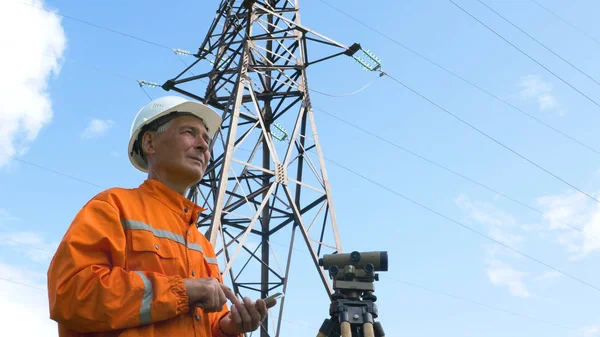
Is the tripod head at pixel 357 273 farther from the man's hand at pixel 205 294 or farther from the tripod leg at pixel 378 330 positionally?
the man's hand at pixel 205 294

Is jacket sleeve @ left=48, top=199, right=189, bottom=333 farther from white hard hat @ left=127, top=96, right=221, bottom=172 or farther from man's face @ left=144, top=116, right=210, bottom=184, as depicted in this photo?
white hard hat @ left=127, top=96, right=221, bottom=172

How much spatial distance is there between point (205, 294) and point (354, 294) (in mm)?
1746

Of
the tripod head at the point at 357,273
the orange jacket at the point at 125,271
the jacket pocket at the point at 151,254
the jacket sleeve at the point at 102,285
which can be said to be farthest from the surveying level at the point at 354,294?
the jacket sleeve at the point at 102,285

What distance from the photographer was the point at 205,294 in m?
1.98

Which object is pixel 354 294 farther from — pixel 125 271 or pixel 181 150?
pixel 125 271

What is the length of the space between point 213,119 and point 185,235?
75 cm

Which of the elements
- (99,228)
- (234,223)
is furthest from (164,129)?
(234,223)

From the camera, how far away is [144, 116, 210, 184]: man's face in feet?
7.92

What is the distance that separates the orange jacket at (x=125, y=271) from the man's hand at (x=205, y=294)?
2 centimetres

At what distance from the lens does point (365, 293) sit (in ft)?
11.9

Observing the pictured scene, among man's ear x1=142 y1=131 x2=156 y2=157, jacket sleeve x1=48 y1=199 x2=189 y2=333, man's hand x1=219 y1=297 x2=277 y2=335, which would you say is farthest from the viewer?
man's ear x1=142 y1=131 x2=156 y2=157

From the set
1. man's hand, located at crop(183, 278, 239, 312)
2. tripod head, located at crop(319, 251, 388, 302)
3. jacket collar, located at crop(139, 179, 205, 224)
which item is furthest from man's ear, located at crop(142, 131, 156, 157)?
tripod head, located at crop(319, 251, 388, 302)

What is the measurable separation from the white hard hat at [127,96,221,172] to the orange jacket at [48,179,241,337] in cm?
38

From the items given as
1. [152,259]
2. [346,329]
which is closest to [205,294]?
[152,259]
